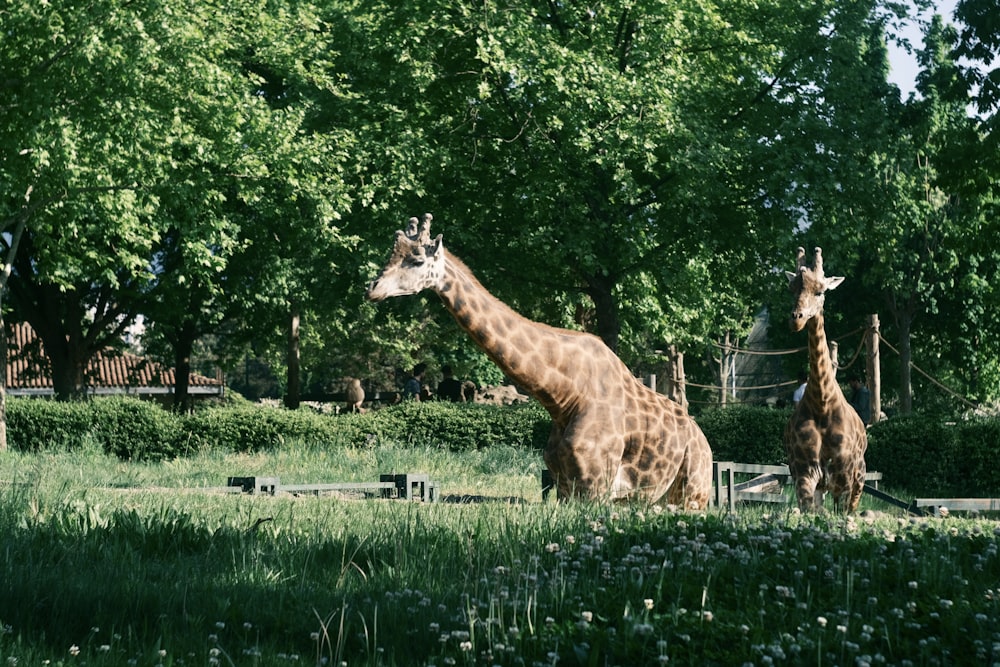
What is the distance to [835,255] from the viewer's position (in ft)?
78.9

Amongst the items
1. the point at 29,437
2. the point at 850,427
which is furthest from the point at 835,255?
the point at 29,437

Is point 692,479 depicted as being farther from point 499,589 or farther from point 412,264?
point 499,589

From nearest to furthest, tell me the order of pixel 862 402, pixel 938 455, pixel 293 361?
pixel 862 402 < pixel 938 455 < pixel 293 361

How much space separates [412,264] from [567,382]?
1451mm

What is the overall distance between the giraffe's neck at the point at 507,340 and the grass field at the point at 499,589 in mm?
904

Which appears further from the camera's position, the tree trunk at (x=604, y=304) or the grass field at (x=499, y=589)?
the tree trunk at (x=604, y=304)

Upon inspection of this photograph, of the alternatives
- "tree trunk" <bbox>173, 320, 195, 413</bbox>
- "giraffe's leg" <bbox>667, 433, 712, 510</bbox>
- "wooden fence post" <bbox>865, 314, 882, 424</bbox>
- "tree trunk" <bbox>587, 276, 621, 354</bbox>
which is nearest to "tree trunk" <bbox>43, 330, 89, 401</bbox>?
"tree trunk" <bbox>173, 320, 195, 413</bbox>

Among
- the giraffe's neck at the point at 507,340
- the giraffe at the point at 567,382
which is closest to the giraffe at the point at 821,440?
the giraffe at the point at 567,382

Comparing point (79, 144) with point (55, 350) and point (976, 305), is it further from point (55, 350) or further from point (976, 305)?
point (976, 305)

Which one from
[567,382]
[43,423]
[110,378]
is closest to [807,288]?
[567,382]

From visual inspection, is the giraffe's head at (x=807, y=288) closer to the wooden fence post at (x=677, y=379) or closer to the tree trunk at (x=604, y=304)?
the wooden fence post at (x=677, y=379)

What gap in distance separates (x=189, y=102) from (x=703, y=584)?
17555 mm

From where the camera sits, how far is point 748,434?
72.0 ft

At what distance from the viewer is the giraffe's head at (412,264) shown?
28.2 ft
